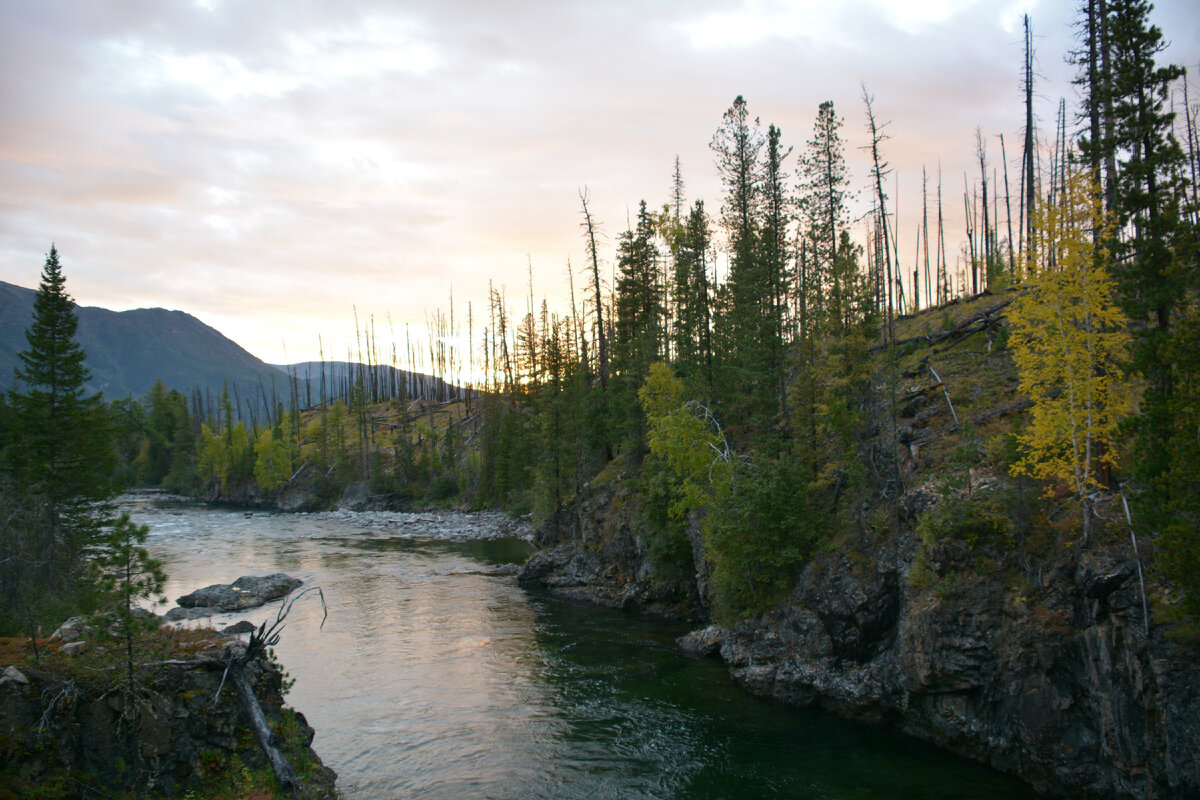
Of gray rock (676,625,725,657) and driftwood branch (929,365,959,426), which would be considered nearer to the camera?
driftwood branch (929,365,959,426)

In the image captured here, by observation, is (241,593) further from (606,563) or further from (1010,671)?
(1010,671)

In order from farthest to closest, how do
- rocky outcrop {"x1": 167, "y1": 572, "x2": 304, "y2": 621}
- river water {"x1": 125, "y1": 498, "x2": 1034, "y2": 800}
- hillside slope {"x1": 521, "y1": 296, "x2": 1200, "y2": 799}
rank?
rocky outcrop {"x1": 167, "y1": 572, "x2": 304, "y2": 621}
river water {"x1": 125, "y1": 498, "x2": 1034, "y2": 800}
hillside slope {"x1": 521, "y1": 296, "x2": 1200, "y2": 799}

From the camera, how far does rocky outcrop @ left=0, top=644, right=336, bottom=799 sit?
10.7m

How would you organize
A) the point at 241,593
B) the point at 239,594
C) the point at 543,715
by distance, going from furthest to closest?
1. the point at 241,593
2. the point at 239,594
3. the point at 543,715

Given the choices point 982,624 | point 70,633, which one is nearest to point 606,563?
point 982,624

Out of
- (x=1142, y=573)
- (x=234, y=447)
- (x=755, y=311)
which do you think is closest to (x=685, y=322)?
(x=755, y=311)

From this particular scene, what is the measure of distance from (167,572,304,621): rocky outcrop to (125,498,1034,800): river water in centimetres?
156

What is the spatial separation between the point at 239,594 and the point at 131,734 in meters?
25.9

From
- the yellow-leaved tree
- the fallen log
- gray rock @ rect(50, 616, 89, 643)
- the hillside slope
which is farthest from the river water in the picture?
the yellow-leaved tree

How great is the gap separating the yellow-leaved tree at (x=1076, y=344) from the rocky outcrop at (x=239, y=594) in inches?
Result: 1443

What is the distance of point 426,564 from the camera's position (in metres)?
45.9

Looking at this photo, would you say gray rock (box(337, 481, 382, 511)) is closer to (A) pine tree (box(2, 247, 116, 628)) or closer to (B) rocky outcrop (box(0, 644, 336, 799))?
(A) pine tree (box(2, 247, 116, 628))

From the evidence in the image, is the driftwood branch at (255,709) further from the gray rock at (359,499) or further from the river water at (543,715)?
the gray rock at (359,499)

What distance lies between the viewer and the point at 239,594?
34469mm
